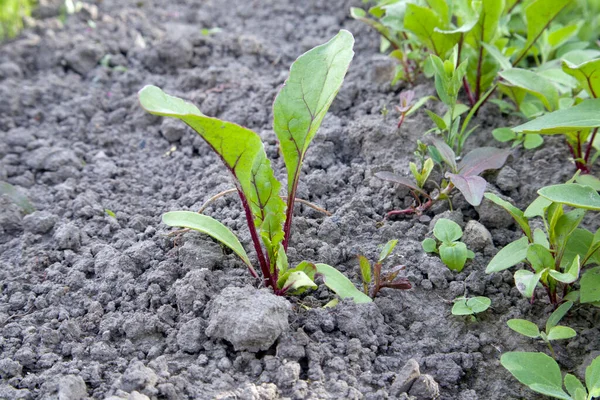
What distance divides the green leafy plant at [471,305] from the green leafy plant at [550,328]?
97 mm

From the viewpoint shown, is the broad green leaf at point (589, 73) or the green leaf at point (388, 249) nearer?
the green leaf at point (388, 249)

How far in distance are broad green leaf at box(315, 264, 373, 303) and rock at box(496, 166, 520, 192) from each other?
75 centimetres

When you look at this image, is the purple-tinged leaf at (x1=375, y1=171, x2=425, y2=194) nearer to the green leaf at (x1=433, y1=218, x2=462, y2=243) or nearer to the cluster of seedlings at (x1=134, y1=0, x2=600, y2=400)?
the cluster of seedlings at (x1=134, y1=0, x2=600, y2=400)

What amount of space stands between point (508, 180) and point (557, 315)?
624 mm

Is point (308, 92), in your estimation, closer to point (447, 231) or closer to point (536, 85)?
point (447, 231)

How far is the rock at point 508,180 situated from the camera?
227 centimetres

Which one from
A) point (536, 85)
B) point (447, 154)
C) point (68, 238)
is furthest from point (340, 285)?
point (536, 85)

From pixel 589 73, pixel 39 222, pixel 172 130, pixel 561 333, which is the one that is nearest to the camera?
pixel 561 333

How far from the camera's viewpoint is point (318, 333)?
1.77 meters

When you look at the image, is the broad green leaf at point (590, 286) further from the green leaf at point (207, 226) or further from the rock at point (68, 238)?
the rock at point (68, 238)

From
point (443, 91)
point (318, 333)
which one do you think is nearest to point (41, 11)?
point (443, 91)

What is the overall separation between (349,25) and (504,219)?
1767mm

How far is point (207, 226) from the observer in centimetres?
189

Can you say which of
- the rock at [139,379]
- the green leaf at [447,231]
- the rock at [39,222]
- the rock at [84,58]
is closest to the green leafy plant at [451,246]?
the green leaf at [447,231]
